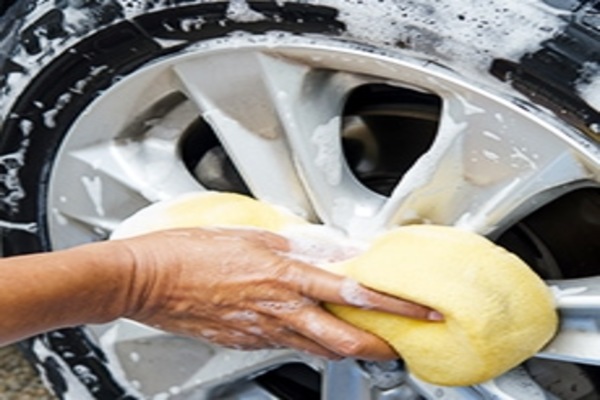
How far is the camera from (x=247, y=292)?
1.20 meters

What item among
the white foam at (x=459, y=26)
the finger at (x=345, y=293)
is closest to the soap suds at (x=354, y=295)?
the finger at (x=345, y=293)

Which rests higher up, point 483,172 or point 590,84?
point 590,84

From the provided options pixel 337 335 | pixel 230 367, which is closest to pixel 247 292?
pixel 337 335

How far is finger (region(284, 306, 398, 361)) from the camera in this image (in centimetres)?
117

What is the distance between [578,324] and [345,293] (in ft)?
0.77

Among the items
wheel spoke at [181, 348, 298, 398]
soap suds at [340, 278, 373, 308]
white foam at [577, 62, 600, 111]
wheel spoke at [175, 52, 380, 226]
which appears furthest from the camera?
wheel spoke at [181, 348, 298, 398]

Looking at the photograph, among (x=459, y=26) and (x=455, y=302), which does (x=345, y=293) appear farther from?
(x=459, y=26)

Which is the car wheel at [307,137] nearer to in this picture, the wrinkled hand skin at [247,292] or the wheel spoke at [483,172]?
the wheel spoke at [483,172]

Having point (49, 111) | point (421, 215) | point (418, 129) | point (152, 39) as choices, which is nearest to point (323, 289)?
point (421, 215)

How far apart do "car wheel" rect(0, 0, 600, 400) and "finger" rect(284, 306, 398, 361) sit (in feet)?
0.29

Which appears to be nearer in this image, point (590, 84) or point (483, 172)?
point (590, 84)

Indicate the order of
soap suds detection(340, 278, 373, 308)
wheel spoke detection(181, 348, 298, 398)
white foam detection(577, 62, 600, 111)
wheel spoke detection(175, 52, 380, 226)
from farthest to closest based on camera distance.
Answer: wheel spoke detection(181, 348, 298, 398) < wheel spoke detection(175, 52, 380, 226) < soap suds detection(340, 278, 373, 308) < white foam detection(577, 62, 600, 111)

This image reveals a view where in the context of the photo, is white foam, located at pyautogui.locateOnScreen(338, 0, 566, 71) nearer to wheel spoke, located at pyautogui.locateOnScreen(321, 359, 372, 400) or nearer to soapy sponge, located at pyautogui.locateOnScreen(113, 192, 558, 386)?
soapy sponge, located at pyautogui.locateOnScreen(113, 192, 558, 386)

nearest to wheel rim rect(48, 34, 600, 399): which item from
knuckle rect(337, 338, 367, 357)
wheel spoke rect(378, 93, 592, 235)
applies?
wheel spoke rect(378, 93, 592, 235)
